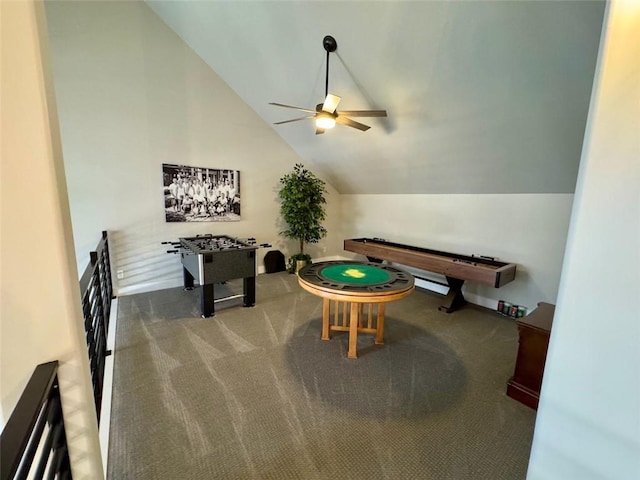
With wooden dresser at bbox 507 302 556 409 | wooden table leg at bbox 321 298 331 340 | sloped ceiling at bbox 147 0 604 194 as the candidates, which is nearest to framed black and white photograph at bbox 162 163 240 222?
sloped ceiling at bbox 147 0 604 194

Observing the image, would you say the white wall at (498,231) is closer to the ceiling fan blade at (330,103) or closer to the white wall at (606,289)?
the ceiling fan blade at (330,103)

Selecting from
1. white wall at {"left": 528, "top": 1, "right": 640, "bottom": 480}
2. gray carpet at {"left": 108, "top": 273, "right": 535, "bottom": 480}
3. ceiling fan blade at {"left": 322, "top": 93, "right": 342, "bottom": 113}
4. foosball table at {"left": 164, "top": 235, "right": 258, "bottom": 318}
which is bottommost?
gray carpet at {"left": 108, "top": 273, "right": 535, "bottom": 480}

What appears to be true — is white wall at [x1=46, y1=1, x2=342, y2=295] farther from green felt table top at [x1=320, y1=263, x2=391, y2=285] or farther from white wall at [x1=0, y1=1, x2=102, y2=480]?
white wall at [x1=0, y1=1, x2=102, y2=480]

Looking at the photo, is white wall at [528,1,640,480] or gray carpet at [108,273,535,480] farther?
gray carpet at [108,273,535,480]

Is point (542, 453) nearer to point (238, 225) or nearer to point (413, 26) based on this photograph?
point (413, 26)

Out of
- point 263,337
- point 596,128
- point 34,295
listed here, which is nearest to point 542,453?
point 596,128

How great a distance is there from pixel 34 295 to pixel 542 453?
1913 millimetres

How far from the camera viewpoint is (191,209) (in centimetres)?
432

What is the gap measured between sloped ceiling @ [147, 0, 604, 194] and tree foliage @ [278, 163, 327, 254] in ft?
2.93

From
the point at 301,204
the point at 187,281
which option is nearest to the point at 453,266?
the point at 301,204

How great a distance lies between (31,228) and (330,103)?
2.40 metres

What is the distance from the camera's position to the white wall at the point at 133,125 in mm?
3379

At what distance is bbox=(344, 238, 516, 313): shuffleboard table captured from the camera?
10.4 feet

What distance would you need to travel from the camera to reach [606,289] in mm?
909
